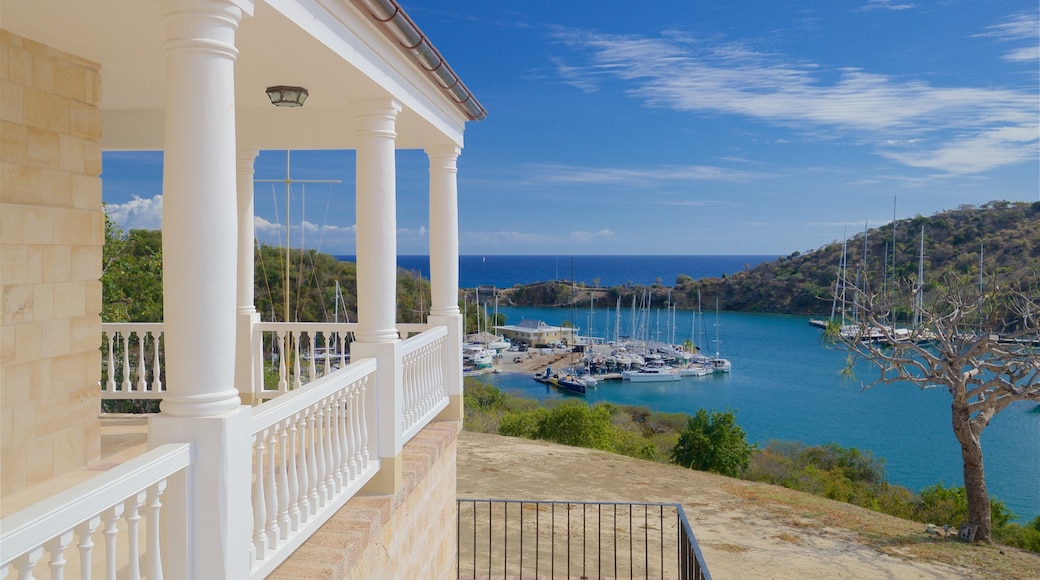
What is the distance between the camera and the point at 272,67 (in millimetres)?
4629

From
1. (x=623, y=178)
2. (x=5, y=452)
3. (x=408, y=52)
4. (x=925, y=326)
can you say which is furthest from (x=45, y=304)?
(x=623, y=178)

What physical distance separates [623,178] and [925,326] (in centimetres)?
8257

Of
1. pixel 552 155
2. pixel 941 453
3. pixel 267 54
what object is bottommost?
pixel 941 453

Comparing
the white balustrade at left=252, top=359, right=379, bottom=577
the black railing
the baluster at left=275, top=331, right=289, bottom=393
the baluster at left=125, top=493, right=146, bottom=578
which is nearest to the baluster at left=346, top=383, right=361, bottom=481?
the white balustrade at left=252, top=359, right=379, bottom=577

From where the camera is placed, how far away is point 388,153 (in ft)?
16.7

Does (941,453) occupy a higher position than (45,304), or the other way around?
(45,304)

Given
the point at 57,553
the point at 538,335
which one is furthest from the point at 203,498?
the point at 538,335

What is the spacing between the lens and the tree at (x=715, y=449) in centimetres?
2592

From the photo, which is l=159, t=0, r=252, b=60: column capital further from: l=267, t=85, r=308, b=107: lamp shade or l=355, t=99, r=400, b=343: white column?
l=267, t=85, r=308, b=107: lamp shade

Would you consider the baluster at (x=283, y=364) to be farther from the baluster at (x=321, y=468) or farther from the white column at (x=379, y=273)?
the baluster at (x=321, y=468)

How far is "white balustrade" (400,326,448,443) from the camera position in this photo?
569 centimetres

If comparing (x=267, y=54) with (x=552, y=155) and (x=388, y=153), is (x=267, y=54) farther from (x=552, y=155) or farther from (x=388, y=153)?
(x=552, y=155)

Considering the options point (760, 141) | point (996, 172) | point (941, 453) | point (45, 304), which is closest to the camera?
point (45, 304)

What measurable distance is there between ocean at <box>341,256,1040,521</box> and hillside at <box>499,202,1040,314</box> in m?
3.43
